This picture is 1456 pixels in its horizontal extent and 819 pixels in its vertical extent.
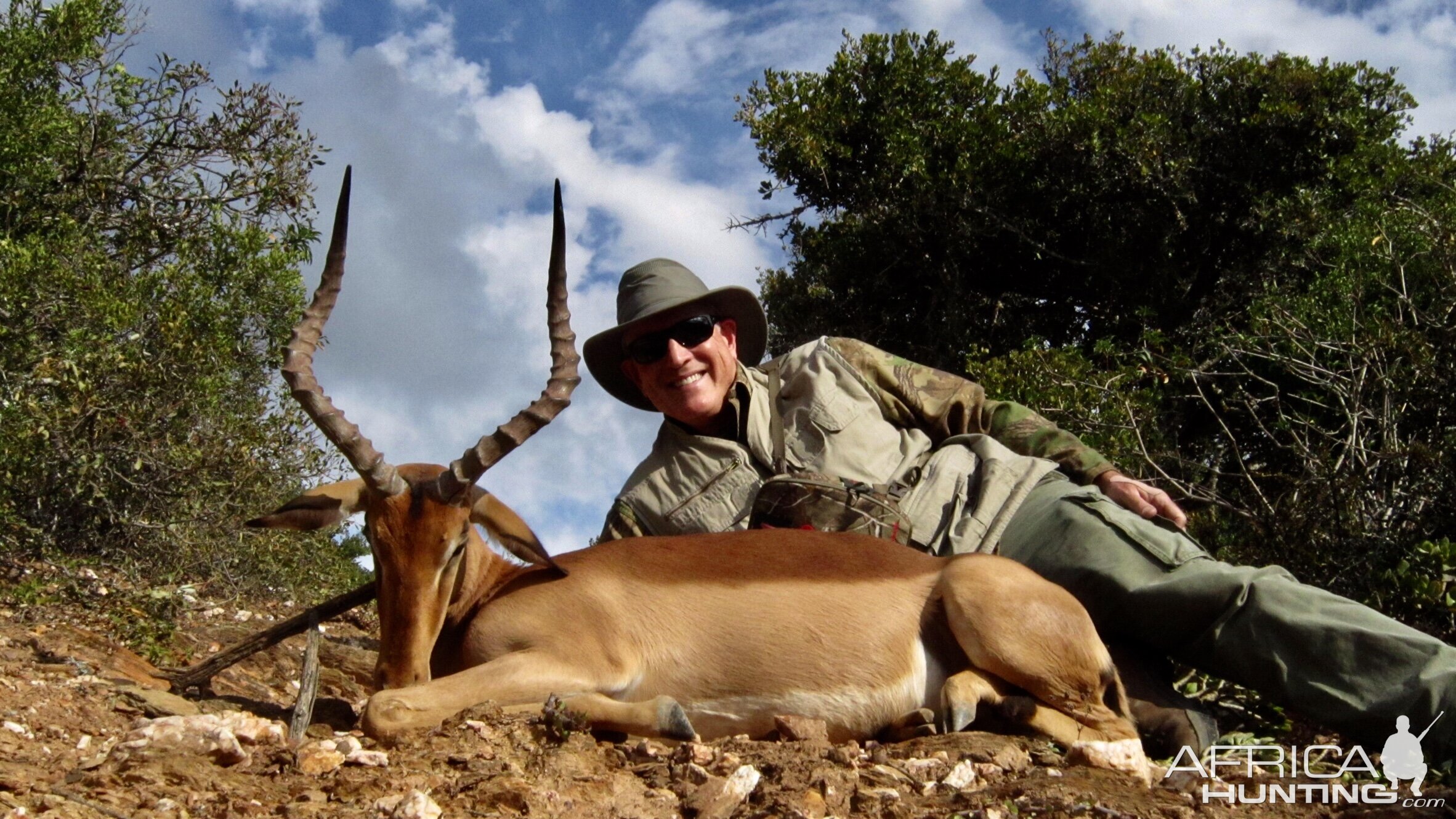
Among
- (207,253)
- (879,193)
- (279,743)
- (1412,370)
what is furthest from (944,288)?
(279,743)

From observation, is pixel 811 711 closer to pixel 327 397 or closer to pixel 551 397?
pixel 551 397

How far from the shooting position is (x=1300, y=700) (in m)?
4.08

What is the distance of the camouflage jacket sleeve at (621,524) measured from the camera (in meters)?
5.64

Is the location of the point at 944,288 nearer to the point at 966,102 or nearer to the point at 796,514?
the point at 966,102

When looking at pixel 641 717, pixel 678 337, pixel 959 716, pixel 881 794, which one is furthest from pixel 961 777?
pixel 678 337

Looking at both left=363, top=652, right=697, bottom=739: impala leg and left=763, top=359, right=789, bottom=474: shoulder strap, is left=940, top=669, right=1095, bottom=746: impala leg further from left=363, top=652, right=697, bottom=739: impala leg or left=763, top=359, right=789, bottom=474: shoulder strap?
left=763, top=359, right=789, bottom=474: shoulder strap

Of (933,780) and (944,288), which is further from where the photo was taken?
(944,288)

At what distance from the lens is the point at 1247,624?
4207mm

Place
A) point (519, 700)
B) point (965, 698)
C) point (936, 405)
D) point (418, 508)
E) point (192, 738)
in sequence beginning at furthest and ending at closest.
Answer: point (936, 405) < point (418, 508) < point (965, 698) < point (519, 700) < point (192, 738)

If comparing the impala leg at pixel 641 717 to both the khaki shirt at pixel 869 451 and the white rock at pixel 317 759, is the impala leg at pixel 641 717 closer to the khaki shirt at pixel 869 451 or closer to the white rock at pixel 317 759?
the white rock at pixel 317 759

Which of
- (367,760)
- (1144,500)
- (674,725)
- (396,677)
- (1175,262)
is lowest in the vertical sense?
(674,725)

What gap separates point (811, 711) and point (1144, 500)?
5.70 ft

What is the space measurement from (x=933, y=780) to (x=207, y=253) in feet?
24.1

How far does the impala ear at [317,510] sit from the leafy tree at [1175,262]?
15.7 ft
